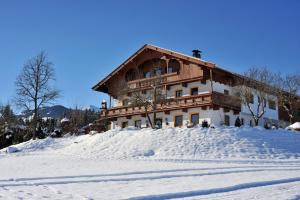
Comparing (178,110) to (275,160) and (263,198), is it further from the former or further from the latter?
(263,198)

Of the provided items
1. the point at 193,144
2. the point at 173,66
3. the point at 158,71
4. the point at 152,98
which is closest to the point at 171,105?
the point at 152,98

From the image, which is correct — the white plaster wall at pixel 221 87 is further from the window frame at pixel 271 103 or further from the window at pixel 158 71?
the window at pixel 158 71

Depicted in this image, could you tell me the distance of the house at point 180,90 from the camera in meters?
32.6

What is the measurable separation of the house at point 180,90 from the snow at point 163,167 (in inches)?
257

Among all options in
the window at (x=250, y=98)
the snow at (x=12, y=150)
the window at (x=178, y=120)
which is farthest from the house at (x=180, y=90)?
the snow at (x=12, y=150)

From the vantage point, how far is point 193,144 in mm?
23438

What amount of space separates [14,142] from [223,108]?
820 inches

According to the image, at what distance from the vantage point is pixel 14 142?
1556 inches

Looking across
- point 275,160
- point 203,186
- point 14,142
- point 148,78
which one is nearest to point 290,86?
point 148,78

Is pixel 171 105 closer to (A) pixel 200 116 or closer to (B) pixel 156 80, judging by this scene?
(B) pixel 156 80

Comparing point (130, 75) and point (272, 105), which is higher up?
point (130, 75)

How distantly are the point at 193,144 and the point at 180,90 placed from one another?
12.8 metres

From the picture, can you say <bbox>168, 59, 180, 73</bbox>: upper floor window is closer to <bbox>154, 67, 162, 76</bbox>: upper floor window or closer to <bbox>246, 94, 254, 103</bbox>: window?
<bbox>154, 67, 162, 76</bbox>: upper floor window

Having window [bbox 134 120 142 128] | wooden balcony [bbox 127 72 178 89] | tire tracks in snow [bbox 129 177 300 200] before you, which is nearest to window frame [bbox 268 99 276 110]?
wooden balcony [bbox 127 72 178 89]
